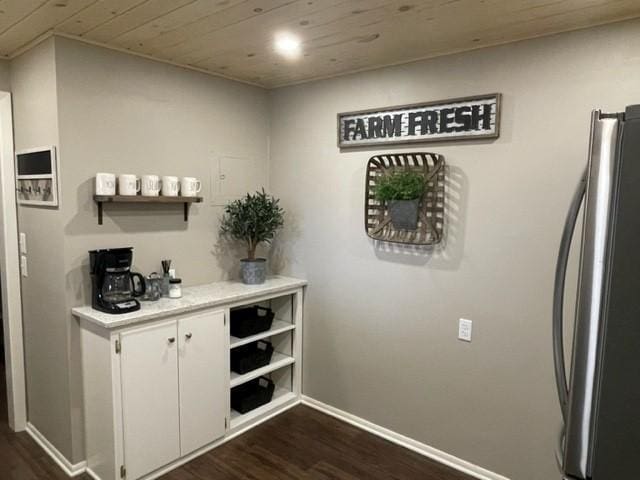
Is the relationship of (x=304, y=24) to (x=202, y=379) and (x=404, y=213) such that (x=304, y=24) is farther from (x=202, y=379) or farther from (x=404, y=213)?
(x=202, y=379)

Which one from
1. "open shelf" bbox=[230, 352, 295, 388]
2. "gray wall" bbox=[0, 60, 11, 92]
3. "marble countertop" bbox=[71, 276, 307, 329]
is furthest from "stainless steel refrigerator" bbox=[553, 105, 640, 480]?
"gray wall" bbox=[0, 60, 11, 92]

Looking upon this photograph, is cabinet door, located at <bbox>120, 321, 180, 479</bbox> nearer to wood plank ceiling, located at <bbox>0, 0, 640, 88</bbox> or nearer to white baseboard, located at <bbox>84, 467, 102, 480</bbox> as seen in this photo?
white baseboard, located at <bbox>84, 467, 102, 480</bbox>

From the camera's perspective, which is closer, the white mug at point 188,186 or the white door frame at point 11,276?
the white door frame at point 11,276

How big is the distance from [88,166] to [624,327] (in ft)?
8.16

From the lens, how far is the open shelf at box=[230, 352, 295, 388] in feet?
9.66

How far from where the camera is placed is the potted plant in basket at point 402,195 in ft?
8.26

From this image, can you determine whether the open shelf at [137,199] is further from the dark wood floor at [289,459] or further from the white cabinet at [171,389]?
the dark wood floor at [289,459]

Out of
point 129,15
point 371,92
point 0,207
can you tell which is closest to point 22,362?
point 0,207

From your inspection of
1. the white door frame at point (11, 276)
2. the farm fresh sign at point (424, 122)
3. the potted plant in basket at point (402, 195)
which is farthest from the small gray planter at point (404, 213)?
the white door frame at point (11, 276)

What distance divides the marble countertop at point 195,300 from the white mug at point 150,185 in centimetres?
63

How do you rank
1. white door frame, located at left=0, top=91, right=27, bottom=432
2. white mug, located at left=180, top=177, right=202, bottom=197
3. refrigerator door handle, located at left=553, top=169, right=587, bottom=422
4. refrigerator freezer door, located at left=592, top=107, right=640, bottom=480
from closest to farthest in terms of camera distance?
1. refrigerator freezer door, located at left=592, top=107, right=640, bottom=480
2. refrigerator door handle, located at left=553, top=169, right=587, bottom=422
3. white door frame, located at left=0, top=91, right=27, bottom=432
4. white mug, located at left=180, top=177, right=202, bottom=197

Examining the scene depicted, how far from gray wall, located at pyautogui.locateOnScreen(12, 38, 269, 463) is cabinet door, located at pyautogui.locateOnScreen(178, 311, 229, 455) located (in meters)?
0.48

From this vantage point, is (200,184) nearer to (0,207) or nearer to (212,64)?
(212,64)

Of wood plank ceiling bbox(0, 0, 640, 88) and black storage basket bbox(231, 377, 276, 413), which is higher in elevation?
wood plank ceiling bbox(0, 0, 640, 88)
